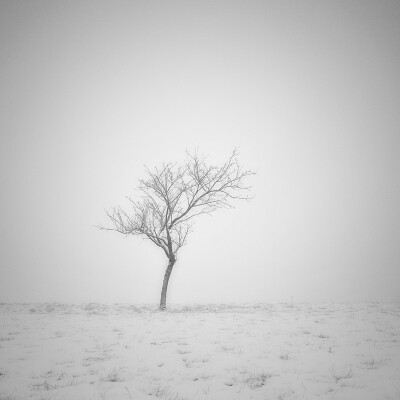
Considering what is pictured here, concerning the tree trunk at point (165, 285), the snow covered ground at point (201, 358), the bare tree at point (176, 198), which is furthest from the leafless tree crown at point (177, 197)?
the snow covered ground at point (201, 358)

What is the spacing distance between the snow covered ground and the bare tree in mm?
6358

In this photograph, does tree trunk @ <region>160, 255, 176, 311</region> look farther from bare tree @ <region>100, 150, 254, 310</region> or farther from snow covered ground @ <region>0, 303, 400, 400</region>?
snow covered ground @ <region>0, 303, 400, 400</region>

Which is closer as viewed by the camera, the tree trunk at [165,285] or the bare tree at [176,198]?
the tree trunk at [165,285]

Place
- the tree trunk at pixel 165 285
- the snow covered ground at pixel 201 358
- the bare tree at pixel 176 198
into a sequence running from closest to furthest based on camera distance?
1. the snow covered ground at pixel 201 358
2. the tree trunk at pixel 165 285
3. the bare tree at pixel 176 198

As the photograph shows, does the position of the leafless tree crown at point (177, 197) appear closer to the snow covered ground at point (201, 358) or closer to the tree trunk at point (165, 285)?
the tree trunk at point (165, 285)

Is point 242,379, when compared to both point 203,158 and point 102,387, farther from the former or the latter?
point 203,158

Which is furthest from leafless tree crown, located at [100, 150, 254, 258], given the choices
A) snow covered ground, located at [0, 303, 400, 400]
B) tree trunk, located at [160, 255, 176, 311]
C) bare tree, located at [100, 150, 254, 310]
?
snow covered ground, located at [0, 303, 400, 400]

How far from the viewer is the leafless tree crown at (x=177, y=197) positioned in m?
17.2

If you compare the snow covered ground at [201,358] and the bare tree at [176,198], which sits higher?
the bare tree at [176,198]

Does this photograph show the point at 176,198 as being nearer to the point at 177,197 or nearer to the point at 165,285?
the point at 177,197

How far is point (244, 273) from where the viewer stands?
203 ft

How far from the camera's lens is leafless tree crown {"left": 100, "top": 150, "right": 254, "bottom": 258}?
56.6ft

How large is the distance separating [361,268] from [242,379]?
70703 millimetres

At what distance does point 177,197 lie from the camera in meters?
17.7
